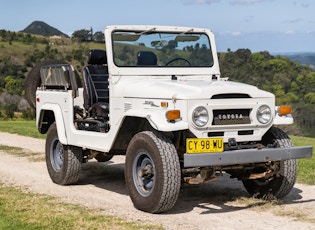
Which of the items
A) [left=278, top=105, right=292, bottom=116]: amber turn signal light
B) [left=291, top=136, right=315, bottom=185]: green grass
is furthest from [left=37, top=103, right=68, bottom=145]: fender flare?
[left=291, top=136, right=315, bottom=185]: green grass

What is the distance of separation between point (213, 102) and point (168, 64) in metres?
1.74

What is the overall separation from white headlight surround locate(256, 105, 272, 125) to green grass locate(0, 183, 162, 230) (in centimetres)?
191

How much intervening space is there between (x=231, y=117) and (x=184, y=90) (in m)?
0.63

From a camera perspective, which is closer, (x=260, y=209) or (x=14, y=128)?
(x=260, y=209)

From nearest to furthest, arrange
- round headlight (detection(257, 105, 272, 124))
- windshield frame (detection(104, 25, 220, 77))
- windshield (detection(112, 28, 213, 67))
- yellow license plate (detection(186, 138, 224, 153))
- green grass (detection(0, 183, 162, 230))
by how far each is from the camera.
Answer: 1. green grass (detection(0, 183, 162, 230))
2. yellow license plate (detection(186, 138, 224, 153))
3. round headlight (detection(257, 105, 272, 124))
4. windshield frame (detection(104, 25, 220, 77))
5. windshield (detection(112, 28, 213, 67))

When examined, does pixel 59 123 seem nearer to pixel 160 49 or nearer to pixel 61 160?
pixel 61 160

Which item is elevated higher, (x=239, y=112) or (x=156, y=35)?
(x=156, y=35)

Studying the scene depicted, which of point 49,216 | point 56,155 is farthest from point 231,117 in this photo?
point 56,155

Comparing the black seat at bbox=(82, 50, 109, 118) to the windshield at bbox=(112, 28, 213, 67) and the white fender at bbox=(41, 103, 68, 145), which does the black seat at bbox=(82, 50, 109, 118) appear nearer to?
the white fender at bbox=(41, 103, 68, 145)

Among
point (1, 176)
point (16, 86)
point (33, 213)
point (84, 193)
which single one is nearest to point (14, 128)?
point (1, 176)

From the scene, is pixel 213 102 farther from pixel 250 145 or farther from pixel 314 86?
pixel 314 86

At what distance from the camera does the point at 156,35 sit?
28.3 feet

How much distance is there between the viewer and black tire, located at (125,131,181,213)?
21.8 feet

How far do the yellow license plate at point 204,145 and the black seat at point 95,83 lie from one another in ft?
7.36
